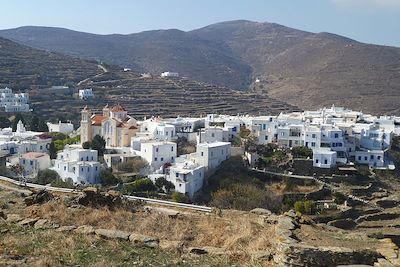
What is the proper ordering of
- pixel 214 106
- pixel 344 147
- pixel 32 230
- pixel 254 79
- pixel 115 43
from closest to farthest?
pixel 32 230 < pixel 344 147 < pixel 214 106 < pixel 254 79 < pixel 115 43

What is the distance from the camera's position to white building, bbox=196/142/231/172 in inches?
979

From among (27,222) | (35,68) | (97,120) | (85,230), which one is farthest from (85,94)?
(85,230)

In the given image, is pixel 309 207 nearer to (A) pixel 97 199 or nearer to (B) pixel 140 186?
(B) pixel 140 186

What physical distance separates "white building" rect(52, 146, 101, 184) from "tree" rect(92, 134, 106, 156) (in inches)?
74.7

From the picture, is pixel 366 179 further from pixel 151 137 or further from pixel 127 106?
pixel 127 106

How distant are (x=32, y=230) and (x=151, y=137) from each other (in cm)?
2064

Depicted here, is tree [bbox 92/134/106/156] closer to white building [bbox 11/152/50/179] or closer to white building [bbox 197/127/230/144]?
white building [bbox 11/152/50/179]

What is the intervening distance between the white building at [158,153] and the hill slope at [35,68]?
28282 millimetres

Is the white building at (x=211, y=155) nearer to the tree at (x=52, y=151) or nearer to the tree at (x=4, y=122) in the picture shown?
the tree at (x=52, y=151)

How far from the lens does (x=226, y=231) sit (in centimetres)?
790

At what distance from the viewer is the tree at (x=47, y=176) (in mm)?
24098

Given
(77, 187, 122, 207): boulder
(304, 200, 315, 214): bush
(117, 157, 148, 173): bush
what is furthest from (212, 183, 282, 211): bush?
(77, 187, 122, 207): boulder

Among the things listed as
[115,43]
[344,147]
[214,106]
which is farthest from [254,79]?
[344,147]

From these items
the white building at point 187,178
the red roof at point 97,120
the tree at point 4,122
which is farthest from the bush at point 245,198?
the tree at point 4,122
